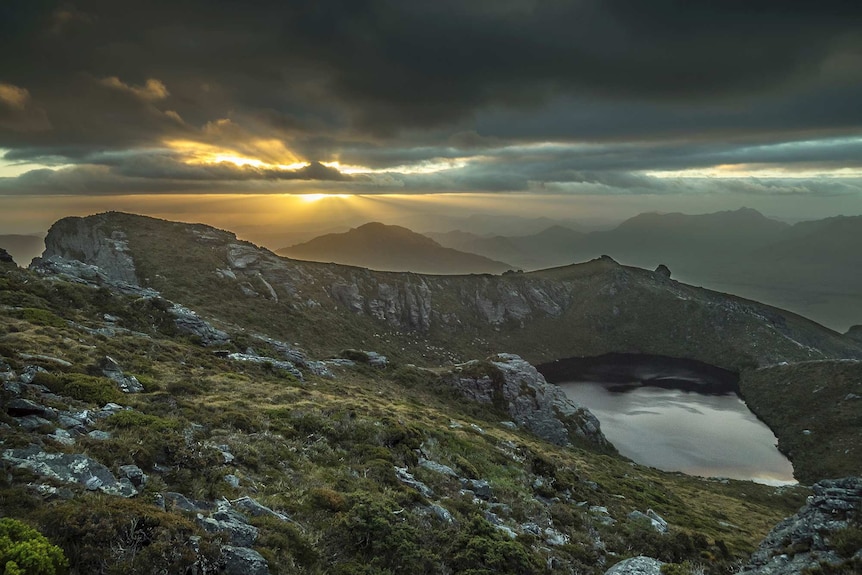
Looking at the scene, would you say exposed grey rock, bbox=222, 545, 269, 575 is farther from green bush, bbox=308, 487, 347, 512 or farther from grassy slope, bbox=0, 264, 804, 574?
green bush, bbox=308, 487, 347, 512

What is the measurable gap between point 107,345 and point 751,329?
21190 centimetres

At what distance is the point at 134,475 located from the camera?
1473 centimetres

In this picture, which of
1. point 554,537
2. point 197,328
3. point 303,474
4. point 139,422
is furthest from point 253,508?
point 197,328

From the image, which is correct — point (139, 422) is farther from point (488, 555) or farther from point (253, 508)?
point (488, 555)

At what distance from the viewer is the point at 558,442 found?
72.8 meters

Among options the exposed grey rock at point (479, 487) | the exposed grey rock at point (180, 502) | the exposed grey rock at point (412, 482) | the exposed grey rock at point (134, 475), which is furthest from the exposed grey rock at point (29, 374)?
the exposed grey rock at point (479, 487)

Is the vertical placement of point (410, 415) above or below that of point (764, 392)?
above

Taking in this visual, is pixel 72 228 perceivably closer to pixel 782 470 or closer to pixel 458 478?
pixel 458 478

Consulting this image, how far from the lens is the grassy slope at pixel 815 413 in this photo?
8369 centimetres

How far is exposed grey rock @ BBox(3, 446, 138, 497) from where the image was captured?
43.3ft

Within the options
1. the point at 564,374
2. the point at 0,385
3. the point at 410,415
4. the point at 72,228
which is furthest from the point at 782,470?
the point at 72,228

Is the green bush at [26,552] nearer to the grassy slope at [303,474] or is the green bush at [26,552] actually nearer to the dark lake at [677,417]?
the grassy slope at [303,474]

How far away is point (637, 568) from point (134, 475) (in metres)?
20.9

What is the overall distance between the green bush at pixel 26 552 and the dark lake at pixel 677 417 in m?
91.5
